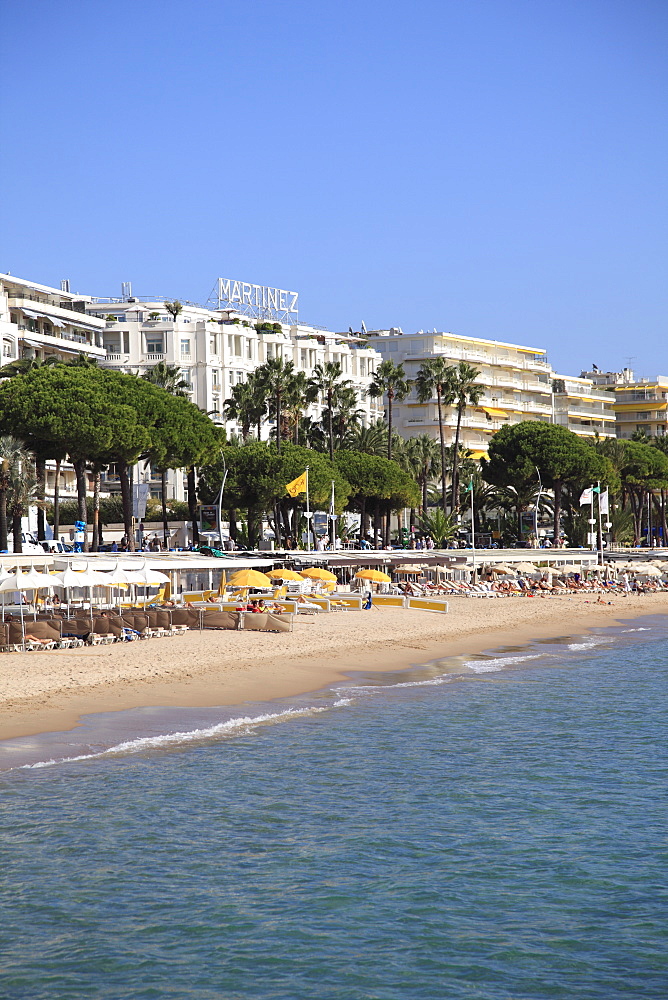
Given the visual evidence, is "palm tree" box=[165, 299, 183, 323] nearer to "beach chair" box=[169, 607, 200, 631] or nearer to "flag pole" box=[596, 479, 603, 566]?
"flag pole" box=[596, 479, 603, 566]

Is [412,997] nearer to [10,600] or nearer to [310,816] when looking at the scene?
[310,816]

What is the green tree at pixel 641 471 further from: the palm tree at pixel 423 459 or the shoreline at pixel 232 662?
the shoreline at pixel 232 662

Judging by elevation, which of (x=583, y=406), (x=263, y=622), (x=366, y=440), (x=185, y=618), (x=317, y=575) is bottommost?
(x=263, y=622)

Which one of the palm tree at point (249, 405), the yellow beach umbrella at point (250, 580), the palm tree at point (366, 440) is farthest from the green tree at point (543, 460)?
the yellow beach umbrella at point (250, 580)

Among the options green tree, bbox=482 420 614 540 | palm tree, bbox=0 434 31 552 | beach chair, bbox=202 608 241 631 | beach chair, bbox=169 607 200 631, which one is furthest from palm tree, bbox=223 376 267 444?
beach chair, bbox=169 607 200 631

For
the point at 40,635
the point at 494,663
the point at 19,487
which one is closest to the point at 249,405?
the point at 19,487

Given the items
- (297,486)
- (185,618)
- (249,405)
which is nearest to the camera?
(185,618)

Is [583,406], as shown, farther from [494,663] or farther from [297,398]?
[494,663]

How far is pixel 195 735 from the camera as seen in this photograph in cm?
1917

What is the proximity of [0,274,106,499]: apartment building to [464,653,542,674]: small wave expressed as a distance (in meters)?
60.3

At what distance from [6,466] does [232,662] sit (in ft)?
74.8

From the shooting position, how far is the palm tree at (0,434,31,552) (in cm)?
4653

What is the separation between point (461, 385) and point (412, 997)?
80444 mm

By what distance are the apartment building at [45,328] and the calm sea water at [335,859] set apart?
2758 inches
